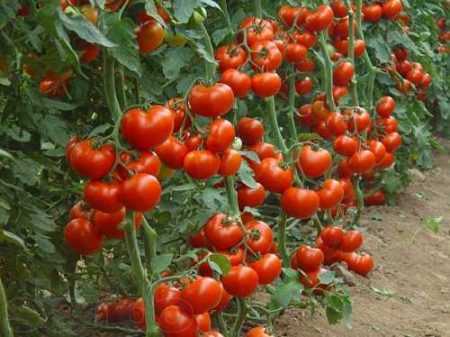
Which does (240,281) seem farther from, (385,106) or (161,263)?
(385,106)

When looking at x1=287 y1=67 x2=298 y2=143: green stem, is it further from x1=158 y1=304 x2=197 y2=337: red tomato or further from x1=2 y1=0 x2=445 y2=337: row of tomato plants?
x1=158 y1=304 x2=197 y2=337: red tomato

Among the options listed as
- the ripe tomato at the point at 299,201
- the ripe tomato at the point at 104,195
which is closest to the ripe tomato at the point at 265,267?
the ripe tomato at the point at 299,201

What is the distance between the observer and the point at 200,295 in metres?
1.79

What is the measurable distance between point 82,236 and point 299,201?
0.83m

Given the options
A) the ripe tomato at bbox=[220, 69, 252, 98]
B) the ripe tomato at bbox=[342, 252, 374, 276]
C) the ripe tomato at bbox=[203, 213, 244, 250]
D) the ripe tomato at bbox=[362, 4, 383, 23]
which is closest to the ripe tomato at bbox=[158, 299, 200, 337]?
the ripe tomato at bbox=[203, 213, 244, 250]

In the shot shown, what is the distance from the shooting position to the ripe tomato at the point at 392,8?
3.74 meters

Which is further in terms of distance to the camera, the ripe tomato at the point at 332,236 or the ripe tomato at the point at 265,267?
the ripe tomato at the point at 332,236

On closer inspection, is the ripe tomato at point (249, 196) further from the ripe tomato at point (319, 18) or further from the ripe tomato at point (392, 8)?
the ripe tomato at point (392, 8)

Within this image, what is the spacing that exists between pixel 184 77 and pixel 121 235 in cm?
72

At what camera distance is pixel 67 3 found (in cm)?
158

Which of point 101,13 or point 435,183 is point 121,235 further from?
point 435,183

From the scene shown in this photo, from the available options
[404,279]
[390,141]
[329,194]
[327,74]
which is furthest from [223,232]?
[404,279]

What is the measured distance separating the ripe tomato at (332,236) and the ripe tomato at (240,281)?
2.87ft

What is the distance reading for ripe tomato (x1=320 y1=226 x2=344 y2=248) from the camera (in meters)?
2.93
